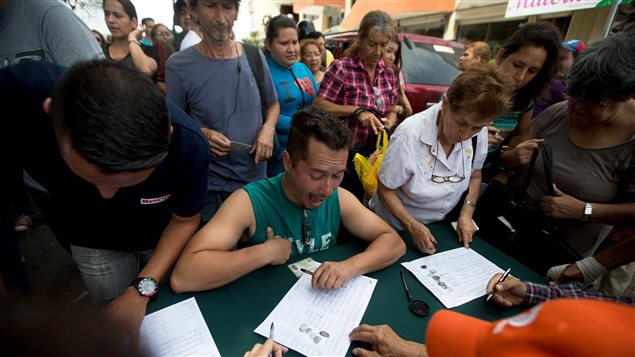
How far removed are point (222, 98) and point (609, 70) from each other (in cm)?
205

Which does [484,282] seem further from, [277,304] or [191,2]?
[191,2]

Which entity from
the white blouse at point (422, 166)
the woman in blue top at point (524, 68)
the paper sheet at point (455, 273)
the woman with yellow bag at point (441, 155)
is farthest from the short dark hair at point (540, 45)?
the paper sheet at point (455, 273)

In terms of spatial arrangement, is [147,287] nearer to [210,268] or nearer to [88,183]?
[210,268]

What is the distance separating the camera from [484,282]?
4.67ft

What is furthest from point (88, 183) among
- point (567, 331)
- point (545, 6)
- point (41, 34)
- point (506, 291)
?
point (545, 6)

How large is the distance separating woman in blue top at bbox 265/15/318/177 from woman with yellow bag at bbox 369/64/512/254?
45.9 inches

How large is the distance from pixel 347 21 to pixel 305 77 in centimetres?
1444

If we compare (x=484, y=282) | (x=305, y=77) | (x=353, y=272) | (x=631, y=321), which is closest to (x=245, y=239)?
(x=353, y=272)

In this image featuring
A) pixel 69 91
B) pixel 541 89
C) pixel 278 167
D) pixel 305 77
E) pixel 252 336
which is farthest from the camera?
pixel 305 77

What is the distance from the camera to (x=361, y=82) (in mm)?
2797

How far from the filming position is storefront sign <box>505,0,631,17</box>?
15.8ft

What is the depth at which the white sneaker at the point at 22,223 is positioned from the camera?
304cm

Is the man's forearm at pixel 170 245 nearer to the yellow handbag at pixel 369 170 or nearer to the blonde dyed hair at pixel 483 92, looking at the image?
the yellow handbag at pixel 369 170

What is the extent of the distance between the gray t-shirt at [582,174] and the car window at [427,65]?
2632 mm
